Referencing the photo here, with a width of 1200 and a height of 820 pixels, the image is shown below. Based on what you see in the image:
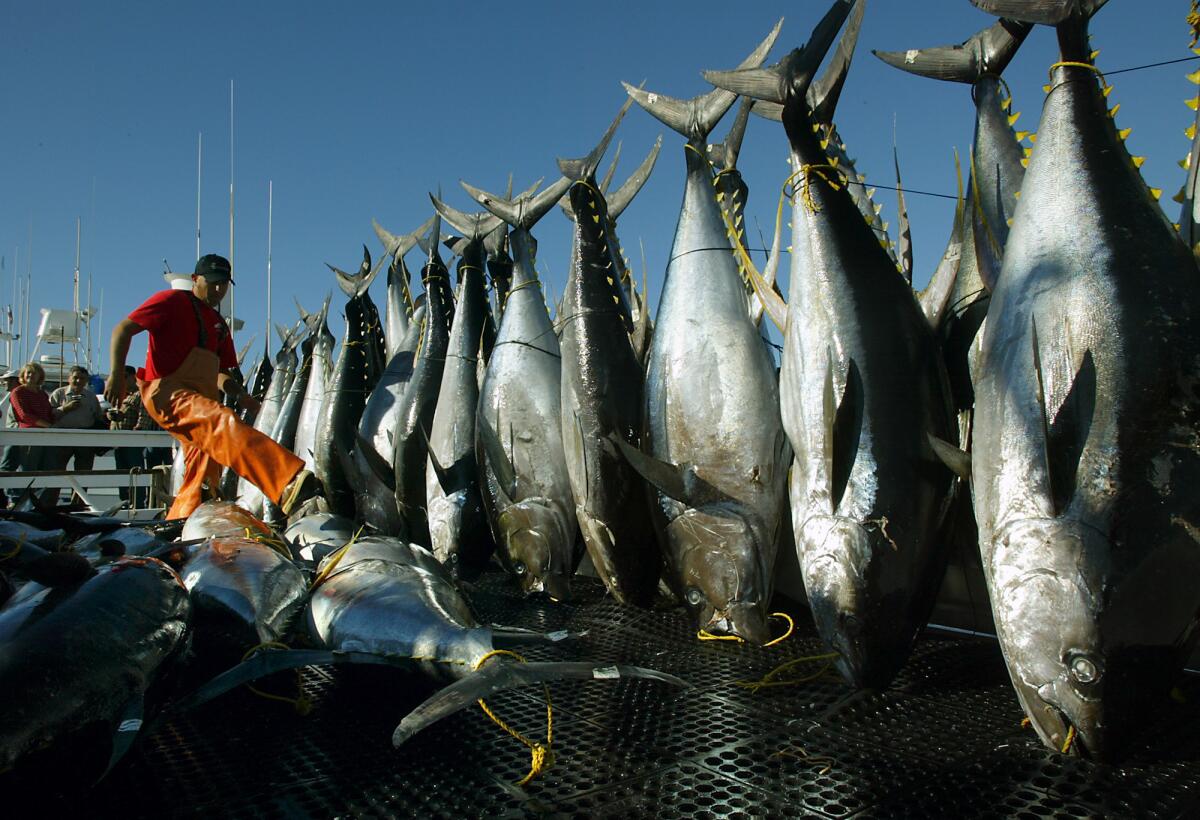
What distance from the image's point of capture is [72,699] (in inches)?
53.9

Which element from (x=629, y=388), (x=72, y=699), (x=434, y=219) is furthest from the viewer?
(x=434, y=219)

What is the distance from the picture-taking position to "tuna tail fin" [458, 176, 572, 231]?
4.05 meters

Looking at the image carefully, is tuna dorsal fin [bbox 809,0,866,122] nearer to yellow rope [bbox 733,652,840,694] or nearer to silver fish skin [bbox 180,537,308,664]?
yellow rope [bbox 733,652,840,694]

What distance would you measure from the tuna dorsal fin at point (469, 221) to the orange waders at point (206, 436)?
166cm

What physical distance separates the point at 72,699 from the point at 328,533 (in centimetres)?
237

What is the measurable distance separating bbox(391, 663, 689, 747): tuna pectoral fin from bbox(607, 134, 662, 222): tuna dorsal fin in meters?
2.79

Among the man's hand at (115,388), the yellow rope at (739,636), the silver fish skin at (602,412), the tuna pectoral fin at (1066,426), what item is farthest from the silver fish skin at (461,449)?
the tuna pectoral fin at (1066,426)

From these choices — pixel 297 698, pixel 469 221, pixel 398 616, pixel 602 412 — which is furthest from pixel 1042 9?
pixel 469 221

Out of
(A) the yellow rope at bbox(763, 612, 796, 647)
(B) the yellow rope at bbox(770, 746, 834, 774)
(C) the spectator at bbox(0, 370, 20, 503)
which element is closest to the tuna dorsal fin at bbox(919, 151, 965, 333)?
(A) the yellow rope at bbox(763, 612, 796, 647)

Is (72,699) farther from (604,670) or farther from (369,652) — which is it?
(604,670)

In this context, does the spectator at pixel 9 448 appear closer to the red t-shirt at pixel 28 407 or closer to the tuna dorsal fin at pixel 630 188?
the red t-shirt at pixel 28 407

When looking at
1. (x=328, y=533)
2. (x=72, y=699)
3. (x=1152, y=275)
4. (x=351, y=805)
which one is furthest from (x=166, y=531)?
(x=1152, y=275)

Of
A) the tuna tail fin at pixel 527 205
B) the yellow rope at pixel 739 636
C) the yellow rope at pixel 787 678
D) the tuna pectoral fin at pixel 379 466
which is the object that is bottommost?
the yellow rope at pixel 739 636

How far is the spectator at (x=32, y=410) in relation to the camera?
781 cm
